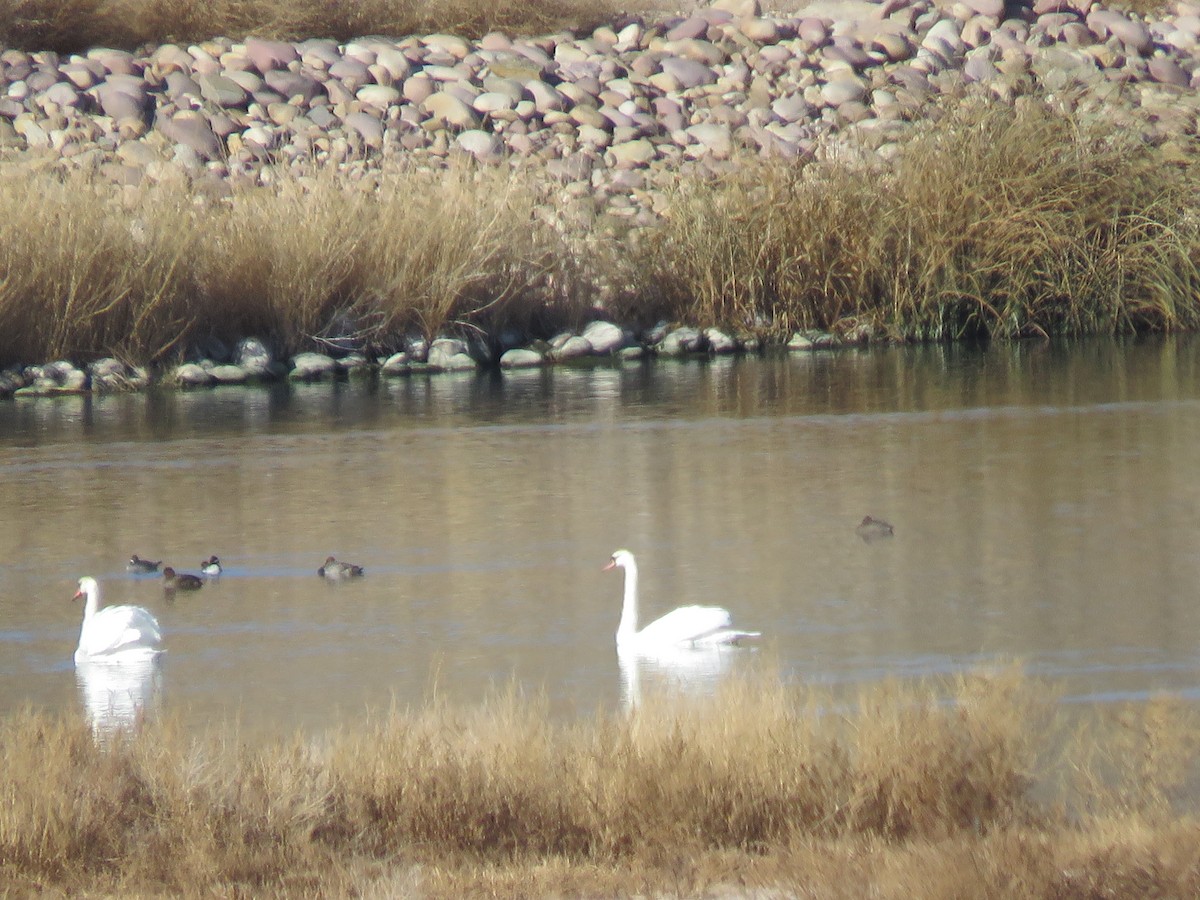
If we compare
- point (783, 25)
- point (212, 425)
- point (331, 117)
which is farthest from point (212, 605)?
point (783, 25)

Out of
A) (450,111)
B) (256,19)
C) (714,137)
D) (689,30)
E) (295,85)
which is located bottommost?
(714,137)

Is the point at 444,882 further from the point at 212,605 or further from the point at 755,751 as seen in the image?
the point at 212,605

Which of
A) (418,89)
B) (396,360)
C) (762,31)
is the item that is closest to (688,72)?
(762,31)

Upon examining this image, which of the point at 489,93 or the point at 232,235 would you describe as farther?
the point at 489,93

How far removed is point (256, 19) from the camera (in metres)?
36.2

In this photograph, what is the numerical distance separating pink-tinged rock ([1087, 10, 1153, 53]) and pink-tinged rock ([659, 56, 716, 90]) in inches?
299

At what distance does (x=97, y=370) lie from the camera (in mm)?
21859

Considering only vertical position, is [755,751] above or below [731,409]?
above

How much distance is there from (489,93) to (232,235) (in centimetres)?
1086

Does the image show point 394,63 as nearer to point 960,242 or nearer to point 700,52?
point 700,52

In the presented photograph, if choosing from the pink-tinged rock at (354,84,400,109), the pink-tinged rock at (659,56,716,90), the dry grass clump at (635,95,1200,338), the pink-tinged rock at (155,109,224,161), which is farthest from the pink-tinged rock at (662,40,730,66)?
the dry grass clump at (635,95,1200,338)

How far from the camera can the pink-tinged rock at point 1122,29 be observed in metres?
36.2

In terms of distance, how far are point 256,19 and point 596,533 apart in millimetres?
26068

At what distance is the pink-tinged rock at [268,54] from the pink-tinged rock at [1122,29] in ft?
47.4
